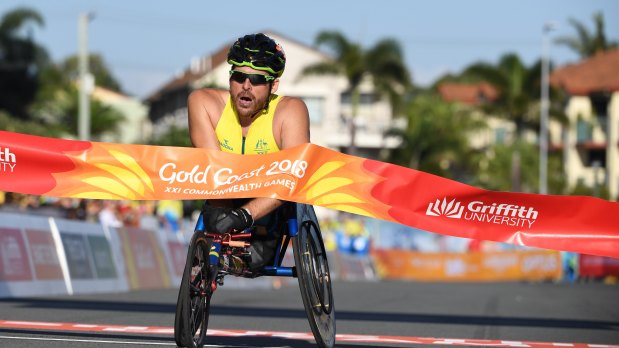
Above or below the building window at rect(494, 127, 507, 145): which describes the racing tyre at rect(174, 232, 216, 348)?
above

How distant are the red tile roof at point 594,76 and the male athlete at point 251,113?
76690 millimetres

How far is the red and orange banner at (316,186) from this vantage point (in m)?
7.59

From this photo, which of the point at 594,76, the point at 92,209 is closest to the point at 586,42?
the point at 594,76

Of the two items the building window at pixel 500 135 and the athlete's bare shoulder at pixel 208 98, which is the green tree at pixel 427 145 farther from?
the athlete's bare shoulder at pixel 208 98

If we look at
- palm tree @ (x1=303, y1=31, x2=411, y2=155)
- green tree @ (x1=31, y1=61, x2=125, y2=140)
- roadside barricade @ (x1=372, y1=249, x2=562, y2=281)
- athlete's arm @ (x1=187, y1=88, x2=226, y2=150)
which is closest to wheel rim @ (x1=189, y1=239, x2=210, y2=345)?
athlete's arm @ (x1=187, y1=88, x2=226, y2=150)

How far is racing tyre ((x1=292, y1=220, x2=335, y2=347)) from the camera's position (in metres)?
7.17

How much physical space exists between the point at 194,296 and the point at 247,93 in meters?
1.25

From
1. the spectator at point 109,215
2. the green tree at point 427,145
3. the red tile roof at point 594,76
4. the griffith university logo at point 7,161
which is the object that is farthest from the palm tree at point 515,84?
the griffith university logo at point 7,161

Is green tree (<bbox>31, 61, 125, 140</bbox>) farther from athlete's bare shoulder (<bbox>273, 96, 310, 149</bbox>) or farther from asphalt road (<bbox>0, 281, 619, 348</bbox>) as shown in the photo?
athlete's bare shoulder (<bbox>273, 96, 310, 149</bbox>)

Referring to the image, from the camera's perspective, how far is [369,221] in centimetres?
4578

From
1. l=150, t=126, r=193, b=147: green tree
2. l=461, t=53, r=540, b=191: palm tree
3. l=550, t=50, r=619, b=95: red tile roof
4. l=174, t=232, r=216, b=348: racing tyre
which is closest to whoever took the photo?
l=174, t=232, r=216, b=348: racing tyre

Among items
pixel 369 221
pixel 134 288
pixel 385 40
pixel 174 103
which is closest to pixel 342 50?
pixel 385 40

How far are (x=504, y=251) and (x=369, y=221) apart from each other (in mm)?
4932

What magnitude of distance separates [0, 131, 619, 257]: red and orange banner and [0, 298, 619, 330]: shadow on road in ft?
11.2
